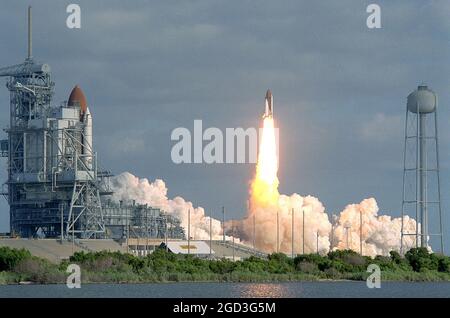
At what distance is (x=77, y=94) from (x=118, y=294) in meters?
86.4

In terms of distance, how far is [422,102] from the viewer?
173125mm

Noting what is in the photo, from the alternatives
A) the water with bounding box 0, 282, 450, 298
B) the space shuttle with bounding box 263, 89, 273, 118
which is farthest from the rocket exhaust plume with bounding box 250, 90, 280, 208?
the water with bounding box 0, 282, 450, 298

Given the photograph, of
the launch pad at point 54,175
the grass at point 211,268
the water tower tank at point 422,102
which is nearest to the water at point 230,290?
the grass at point 211,268

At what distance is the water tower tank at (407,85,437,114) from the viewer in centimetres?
17300

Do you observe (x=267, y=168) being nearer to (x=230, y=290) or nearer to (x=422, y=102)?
(x=422, y=102)

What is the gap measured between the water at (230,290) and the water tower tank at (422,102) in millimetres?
37720

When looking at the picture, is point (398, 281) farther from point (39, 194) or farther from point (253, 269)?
point (39, 194)

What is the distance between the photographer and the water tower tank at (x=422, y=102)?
568 feet

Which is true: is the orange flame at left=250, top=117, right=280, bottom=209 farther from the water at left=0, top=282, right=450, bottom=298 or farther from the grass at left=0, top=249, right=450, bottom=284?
the water at left=0, top=282, right=450, bottom=298

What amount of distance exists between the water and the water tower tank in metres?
37.7

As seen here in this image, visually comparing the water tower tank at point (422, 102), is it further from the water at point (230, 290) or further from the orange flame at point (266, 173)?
the water at point (230, 290)
